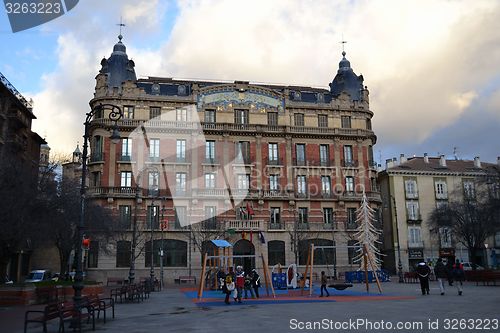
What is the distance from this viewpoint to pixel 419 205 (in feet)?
186

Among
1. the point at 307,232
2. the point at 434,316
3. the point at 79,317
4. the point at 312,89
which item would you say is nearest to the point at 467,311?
the point at 434,316

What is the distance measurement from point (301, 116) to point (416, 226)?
64.0ft

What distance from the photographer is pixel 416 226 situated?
55.7 m

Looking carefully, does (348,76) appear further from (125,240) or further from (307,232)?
(125,240)

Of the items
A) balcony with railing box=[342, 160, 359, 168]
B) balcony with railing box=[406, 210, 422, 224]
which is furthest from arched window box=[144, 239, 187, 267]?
balcony with railing box=[406, 210, 422, 224]

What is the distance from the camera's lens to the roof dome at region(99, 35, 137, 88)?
48.2 metres

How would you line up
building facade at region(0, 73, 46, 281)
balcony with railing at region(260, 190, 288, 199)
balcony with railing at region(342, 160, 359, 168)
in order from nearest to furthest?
building facade at region(0, 73, 46, 281) < balcony with railing at region(260, 190, 288, 199) < balcony with railing at region(342, 160, 359, 168)

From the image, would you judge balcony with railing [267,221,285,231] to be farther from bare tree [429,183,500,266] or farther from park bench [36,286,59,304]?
park bench [36,286,59,304]

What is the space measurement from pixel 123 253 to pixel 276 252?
14579 millimetres

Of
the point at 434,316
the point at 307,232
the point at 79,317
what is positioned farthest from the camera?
the point at 307,232

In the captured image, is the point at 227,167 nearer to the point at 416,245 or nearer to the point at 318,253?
the point at 318,253

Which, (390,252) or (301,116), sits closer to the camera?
(301,116)

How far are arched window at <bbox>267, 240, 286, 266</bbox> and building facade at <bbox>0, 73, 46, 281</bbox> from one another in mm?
21377

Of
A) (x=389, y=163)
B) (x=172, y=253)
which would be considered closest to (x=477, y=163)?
(x=389, y=163)
